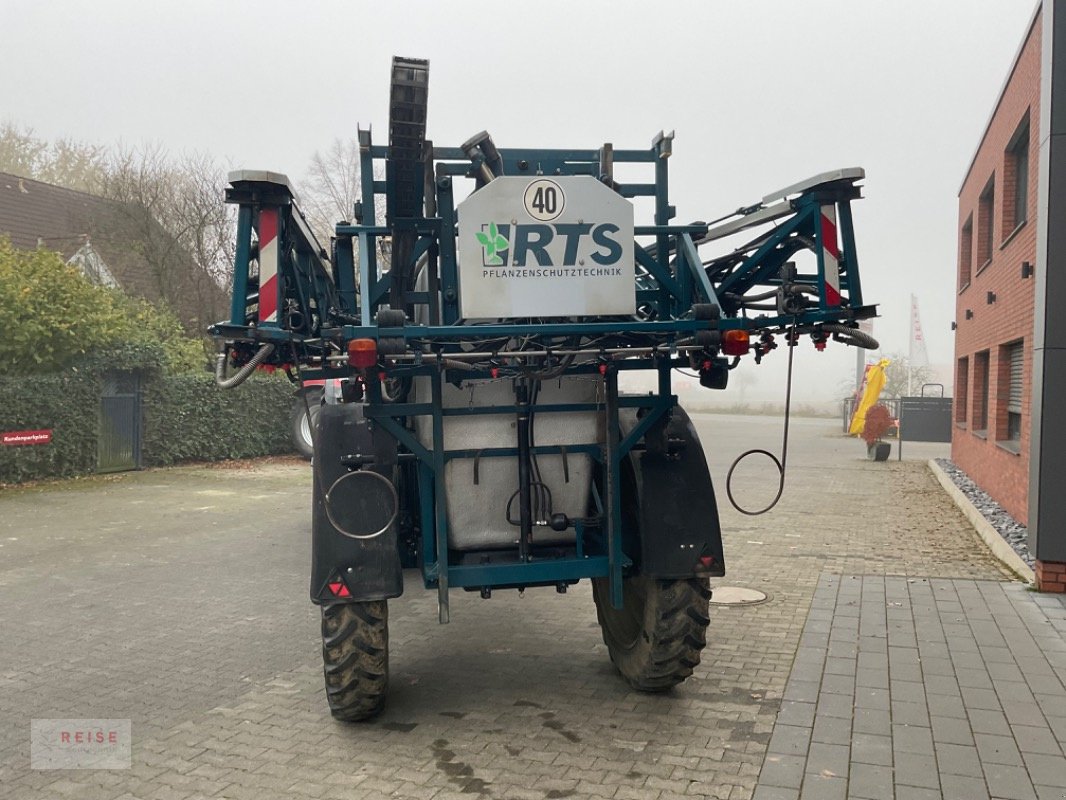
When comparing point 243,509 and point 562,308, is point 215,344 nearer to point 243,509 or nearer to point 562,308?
point 243,509

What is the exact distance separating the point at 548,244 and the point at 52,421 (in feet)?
44.0

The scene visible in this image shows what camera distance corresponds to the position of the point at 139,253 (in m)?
23.6

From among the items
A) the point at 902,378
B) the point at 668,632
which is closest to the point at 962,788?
the point at 668,632

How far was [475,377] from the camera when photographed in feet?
15.0

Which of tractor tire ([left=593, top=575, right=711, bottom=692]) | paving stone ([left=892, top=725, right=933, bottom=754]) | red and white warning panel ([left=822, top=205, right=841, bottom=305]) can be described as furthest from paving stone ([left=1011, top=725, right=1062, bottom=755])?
red and white warning panel ([left=822, top=205, right=841, bottom=305])

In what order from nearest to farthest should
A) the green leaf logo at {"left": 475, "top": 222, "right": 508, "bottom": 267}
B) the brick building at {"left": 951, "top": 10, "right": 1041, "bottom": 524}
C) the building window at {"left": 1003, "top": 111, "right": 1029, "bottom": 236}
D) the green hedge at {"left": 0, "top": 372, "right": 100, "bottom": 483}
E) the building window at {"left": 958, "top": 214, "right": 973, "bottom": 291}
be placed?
the green leaf logo at {"left": 475, "top": 222, "right": 508, "bottom": 267}
the brick building at {"left": 951, "top": 10, "right": 1041, "bottom": 524}
the building window at {"left": 1003, "top": 111, "right": 1029, "bottom": 236}
the green hedge at {"left": 0, "top": 372, "right": 100, "bottom": 483}
the building window at {"left": 958, "top": 214, "right": 973, "bottom": 291}

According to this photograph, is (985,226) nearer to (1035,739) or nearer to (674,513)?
(1035,739)

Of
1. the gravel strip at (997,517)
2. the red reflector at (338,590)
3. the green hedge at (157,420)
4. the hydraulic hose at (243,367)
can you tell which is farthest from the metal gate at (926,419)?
the hydraulic hose at (243,367)

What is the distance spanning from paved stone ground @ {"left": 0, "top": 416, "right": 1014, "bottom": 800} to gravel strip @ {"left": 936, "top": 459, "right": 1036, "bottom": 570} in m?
0.32

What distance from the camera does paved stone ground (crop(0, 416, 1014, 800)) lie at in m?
4.03

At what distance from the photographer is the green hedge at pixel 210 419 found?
678 inches

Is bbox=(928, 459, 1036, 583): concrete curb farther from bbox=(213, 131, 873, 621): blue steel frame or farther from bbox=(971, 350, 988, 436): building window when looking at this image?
bbox=(213, 131, 873, 621): blue steel frame

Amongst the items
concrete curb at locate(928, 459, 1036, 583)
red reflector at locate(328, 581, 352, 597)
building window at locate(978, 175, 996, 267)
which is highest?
building window at locate(978, 175, 996, 267)

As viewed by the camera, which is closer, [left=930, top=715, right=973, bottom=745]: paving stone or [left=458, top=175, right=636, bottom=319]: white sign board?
[left=458, top=175, right=636, bottom=319]: white sign board
